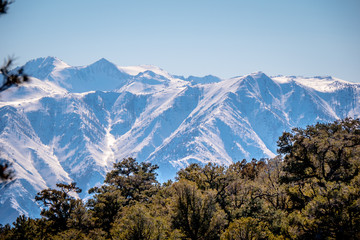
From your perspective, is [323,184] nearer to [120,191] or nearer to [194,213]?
[194,213]

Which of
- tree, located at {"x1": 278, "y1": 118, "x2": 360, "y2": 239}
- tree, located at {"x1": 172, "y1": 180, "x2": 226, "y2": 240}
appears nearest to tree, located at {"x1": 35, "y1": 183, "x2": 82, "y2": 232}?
tree, located at {"x1": 172, "y1": 180, "x2": 226, "y2": 240}

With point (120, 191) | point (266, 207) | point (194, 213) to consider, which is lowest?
point (266, 207)

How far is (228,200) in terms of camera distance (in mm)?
50062

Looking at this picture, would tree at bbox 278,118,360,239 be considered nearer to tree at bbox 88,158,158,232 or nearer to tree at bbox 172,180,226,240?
tree at bbox 172,180,226,240

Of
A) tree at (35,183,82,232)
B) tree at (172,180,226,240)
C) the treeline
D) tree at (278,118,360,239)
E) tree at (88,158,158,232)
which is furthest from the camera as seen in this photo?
tree at (88,158,158,232)

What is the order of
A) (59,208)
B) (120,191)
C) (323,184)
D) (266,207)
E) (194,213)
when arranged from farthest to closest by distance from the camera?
(120,191), (59,208), (266,207), (323,184), (194,213)

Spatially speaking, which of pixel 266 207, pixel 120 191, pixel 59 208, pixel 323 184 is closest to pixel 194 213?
pixel 266 207

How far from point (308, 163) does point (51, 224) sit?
52.1 metres

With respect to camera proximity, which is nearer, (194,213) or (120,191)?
(194,213)

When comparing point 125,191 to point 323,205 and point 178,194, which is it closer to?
point 178,194

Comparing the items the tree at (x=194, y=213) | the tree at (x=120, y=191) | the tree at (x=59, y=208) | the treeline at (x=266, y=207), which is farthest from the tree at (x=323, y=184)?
the tree at (x=59, y=208)

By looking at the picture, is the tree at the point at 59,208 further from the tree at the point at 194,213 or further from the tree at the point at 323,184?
the tree at the point at 323,184

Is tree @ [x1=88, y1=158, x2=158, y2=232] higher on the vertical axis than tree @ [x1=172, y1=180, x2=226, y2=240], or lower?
higher

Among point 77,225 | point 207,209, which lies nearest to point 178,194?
point 207,209
